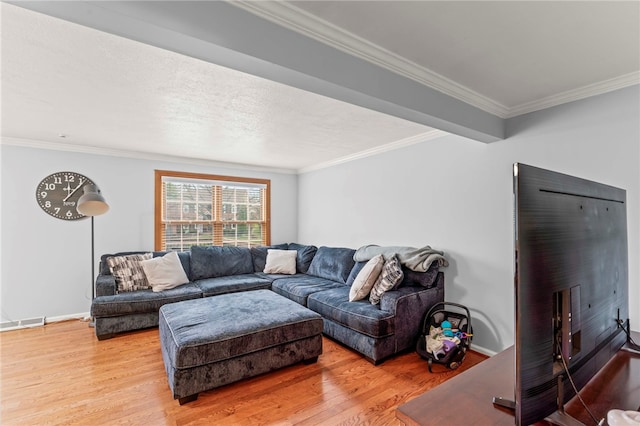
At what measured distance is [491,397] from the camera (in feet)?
3.07

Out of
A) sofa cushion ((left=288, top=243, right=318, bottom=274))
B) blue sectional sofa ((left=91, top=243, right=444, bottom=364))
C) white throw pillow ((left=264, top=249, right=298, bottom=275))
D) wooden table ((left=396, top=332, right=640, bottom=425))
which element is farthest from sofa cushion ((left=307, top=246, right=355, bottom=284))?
wooden table ((left=396, top=332, right=640, bottom=425))

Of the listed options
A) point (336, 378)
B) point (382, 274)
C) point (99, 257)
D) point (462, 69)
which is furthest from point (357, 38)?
point (99, 257)

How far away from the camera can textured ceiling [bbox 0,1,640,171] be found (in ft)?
4.73

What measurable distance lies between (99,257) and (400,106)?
173 inches

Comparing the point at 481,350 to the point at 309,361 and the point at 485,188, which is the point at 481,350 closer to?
the point at 485,188

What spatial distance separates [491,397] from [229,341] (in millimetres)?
1861

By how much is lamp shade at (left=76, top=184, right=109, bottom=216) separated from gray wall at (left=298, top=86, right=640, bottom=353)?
10.8ft

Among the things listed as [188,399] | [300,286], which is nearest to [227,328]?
[188,399]

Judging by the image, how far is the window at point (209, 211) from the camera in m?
4.61

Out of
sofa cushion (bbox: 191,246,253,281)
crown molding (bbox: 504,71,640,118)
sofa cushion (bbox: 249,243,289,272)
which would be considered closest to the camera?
crown molding (bbox: 504,71,640,118)

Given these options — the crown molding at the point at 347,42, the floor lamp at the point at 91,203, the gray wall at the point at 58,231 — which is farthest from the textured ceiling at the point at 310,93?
the floor lamp at the point at 91,203

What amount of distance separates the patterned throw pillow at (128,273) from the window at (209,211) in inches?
28.4

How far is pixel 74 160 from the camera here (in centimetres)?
394

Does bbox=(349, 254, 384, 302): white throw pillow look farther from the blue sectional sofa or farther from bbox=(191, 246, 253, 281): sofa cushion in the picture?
bbox=(191, 246, 253, 281): sofa cushion
